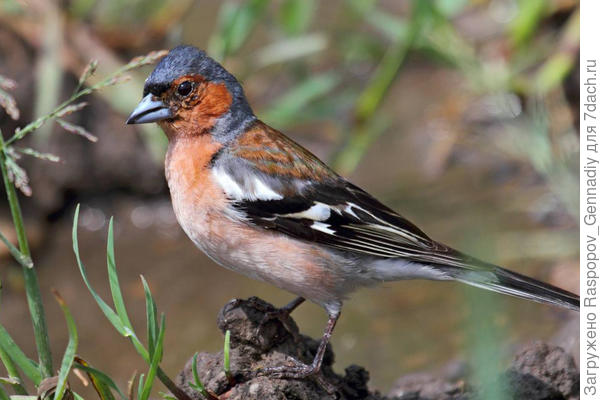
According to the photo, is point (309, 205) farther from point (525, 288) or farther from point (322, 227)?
point (525, 288)

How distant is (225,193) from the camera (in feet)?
12.0

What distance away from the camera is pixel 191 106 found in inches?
154

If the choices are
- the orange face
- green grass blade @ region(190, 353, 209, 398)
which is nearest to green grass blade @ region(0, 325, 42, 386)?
green grass blade @ region(190, 353, 209, 398)

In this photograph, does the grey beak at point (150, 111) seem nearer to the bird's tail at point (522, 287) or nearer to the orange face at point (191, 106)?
the orange face at point (191, 106)

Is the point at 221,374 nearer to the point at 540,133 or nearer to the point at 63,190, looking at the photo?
the point at 540,133

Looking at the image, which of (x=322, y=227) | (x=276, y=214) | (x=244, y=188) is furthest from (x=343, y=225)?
(x=244, y=188)

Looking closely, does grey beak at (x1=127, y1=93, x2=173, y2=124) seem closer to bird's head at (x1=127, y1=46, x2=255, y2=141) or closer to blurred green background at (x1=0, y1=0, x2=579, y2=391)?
bird's head at (x1=127, y1=46, x2=255, y2=141)

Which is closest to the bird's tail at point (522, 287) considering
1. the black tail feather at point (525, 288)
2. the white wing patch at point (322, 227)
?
the black tail feather at point (525, 288)

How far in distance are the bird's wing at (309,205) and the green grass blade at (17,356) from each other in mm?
1076

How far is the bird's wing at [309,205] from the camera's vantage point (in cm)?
368

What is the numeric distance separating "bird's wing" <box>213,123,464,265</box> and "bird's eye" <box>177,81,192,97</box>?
0.30 meters

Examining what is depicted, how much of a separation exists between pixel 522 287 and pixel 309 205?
907mm

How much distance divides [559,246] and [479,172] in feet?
4.94
